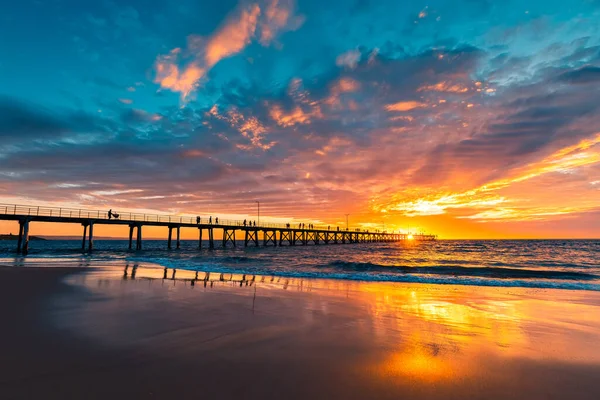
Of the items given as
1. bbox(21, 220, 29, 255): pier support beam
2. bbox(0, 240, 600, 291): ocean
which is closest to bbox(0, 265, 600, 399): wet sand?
bbox(0, 240, 600, 291): ocean

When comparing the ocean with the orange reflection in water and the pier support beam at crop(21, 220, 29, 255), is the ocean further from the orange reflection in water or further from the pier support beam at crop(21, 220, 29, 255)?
the orange reflection in water

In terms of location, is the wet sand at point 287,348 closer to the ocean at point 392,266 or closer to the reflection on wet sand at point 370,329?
the reflection on wet sand at point 370,329

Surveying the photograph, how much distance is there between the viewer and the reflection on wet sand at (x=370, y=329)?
15.2ft

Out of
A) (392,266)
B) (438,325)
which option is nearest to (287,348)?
(438,325)

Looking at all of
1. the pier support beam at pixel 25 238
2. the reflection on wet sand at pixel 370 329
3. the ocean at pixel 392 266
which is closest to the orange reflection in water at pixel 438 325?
the reflection on wet sand at pixel 370 329

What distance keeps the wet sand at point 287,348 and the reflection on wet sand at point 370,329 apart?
3cm

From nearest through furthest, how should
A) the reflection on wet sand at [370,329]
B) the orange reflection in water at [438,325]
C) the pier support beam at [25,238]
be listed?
1. the reflection on wet sand at [370,329]
2. the orange reflection in water at [438,325]
3. the pier support beam at [25,238]

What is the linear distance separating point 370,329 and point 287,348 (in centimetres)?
212

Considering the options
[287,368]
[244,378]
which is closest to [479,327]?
[287,368]

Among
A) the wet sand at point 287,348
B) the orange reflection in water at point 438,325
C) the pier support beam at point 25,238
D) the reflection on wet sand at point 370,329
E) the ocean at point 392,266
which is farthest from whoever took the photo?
the pier support beam at point 25,238

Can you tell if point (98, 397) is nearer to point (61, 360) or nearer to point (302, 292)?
point (61, 360)

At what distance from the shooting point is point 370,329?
6406 millimetres

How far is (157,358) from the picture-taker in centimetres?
451

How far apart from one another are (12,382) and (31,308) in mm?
5057
